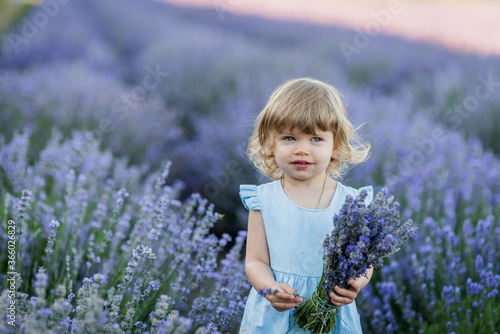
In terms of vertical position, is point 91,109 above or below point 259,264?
above

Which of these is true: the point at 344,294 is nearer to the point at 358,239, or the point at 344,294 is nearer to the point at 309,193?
the point at 358,239

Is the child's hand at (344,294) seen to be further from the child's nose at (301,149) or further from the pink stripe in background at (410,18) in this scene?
the pink stripe in background at (410,18)

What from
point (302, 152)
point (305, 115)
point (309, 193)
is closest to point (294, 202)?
point (309, 193)

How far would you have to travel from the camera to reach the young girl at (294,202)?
57.6 inches

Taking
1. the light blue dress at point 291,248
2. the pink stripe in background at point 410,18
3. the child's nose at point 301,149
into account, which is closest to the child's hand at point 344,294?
the light blue dress at point 291,248

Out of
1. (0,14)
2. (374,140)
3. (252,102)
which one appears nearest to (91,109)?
(252,102)

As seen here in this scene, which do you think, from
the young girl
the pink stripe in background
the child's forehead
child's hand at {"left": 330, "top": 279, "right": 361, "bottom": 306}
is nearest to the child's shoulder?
the young girl

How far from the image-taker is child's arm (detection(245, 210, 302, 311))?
1.37 metres

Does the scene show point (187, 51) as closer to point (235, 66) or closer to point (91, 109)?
point (235, 66)

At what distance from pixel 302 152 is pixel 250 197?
0.81ft

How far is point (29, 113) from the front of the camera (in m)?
3.71

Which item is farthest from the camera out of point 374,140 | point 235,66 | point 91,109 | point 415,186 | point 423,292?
point 235,66

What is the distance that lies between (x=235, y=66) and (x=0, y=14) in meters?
8.64

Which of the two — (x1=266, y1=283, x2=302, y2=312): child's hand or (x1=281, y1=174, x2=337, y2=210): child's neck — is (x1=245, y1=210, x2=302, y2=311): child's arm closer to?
(x1=266, y1=283, x2=302, y2=312): child's hand
